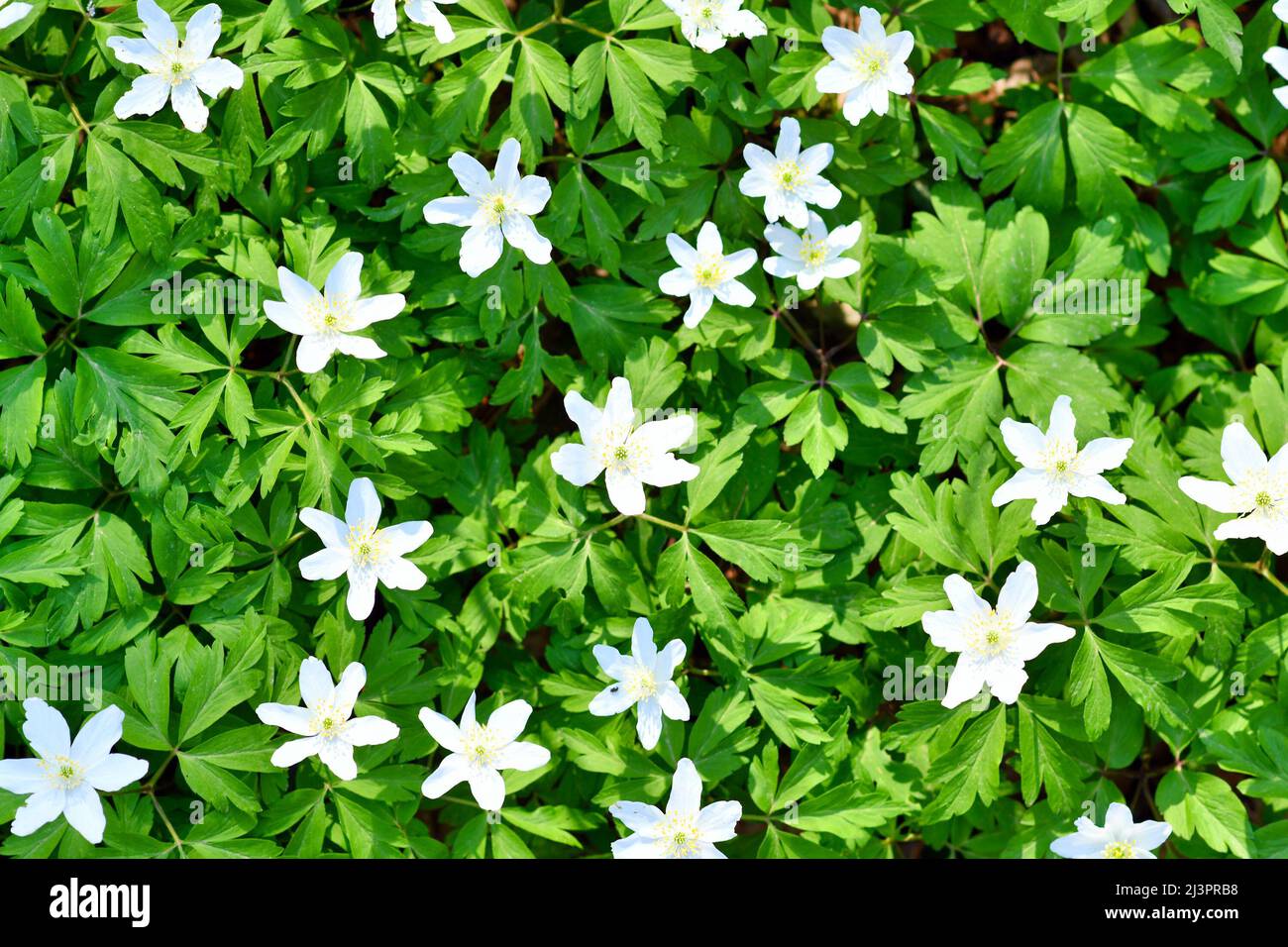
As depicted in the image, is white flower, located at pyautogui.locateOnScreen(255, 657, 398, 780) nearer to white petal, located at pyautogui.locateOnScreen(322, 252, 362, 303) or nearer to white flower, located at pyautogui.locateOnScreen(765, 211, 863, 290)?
white petal, located at pyautogui.locateOnScreen(322, 252, 362, 303)

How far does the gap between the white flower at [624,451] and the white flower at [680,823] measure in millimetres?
1007

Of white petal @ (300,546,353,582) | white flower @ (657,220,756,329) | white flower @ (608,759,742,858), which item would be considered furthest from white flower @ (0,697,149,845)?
white flower @ (657,220,756,329)

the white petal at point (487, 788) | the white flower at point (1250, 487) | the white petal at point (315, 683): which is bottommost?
the white petal at point (487, 788)

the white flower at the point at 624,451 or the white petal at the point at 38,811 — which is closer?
Result: the white petal at the point at 38,811

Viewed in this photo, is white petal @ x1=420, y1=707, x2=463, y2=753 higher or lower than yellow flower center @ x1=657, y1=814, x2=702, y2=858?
higher

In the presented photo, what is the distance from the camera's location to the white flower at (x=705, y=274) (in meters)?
3.84

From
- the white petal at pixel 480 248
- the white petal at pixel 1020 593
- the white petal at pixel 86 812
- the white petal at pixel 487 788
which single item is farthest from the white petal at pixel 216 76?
the white petal at pixel 1020 593

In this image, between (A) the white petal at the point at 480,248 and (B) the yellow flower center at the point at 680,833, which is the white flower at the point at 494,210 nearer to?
(A) the white petal at the point at 480,248

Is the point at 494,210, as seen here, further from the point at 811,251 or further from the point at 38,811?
the point at 38,811

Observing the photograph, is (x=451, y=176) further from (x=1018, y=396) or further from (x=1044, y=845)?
(x=1044, y=845)

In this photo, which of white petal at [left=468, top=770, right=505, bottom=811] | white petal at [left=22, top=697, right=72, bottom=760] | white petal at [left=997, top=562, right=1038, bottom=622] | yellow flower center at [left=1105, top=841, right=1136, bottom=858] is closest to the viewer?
white petal at [left=22, top=697, right=72, bottom=760]

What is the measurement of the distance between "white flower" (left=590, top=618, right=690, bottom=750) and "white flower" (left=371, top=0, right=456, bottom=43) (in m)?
2.22

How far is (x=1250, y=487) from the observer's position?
12.2 feet

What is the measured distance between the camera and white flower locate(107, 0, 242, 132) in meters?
3.60
